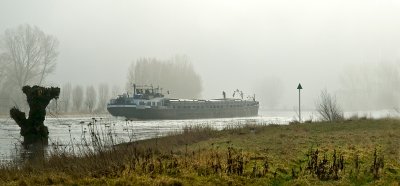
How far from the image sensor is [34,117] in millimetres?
26859

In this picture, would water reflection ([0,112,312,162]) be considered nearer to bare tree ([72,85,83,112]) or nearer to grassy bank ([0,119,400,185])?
grassy bank ([0,119,400,185])

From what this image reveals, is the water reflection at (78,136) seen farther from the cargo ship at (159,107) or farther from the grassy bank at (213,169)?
the cargo ship at (159,107)

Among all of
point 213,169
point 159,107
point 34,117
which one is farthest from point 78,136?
point 159,107

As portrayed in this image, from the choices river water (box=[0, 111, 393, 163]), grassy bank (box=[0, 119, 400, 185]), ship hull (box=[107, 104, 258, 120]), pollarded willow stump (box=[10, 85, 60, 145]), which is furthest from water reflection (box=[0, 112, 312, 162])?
ship hull (box=[107, 104, 258, 120])

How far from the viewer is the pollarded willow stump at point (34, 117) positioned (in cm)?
2641

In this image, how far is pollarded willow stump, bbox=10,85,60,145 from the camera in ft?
86.6

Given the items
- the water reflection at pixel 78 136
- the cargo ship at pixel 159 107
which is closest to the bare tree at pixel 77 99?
the cargo ship at pixel 159 107

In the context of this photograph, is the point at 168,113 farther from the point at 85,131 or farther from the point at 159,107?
the point at 85,131

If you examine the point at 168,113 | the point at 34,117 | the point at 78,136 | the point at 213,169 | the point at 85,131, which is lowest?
the point at 78,136

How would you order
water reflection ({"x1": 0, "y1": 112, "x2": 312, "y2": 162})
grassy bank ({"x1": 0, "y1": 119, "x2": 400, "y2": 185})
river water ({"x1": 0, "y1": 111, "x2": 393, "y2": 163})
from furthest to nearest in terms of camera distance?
river water ({"x1": 0, "y1": 111, "x2": 393, "y2": 163})
water reflection ({"x1": 0, "y1": 112, "x2": 312, "y2": 162})
grassy bank ({"x1": 0, "y1": 119, "x2": 400, "y2": 185})

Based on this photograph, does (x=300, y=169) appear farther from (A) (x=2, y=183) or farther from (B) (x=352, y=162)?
(A) (x=2, y=183)

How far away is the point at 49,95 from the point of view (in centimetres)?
2767

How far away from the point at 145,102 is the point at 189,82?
104ft

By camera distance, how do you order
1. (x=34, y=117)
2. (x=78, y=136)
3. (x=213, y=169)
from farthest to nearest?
(x=78, y=136), (x=34, y=117), (x=213, y=169)
